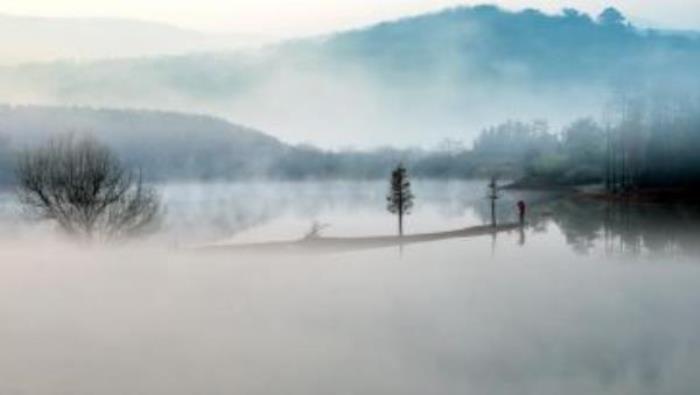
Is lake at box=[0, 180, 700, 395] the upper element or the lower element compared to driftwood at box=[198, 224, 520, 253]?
upper

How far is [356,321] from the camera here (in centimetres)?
3462

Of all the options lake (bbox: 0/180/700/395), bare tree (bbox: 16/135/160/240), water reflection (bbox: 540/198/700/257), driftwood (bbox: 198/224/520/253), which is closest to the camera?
lake (bbox: 0/180/700/395)

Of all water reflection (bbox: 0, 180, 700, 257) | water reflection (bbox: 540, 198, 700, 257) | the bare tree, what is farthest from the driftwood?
water reflection (bbox: 540, 198, 700, 257)

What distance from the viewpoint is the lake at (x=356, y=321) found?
25234 mm

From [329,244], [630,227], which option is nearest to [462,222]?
[630,227]

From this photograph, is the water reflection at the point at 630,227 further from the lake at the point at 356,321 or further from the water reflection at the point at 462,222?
the lake at the point at 356,321

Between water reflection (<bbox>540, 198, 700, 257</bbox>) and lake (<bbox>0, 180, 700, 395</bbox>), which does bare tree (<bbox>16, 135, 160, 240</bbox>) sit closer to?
lake (<bbox>0, 180, 700, 395</bbox>)

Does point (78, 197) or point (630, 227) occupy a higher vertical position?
point (78, 197)

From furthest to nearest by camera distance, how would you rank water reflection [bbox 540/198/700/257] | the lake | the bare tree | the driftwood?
1. the driftwood
2. water reflection [bbox 540/198/700/257]
3. the bare tree
4. the lake

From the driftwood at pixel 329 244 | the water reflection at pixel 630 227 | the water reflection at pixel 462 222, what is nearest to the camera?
the water reflection at pixel 630 227

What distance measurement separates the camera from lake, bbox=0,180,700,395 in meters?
25.2

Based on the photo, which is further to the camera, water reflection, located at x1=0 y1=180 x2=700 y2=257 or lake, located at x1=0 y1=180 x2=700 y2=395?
water reflection, located at x1=0 y1=180 x2=700 y2=257

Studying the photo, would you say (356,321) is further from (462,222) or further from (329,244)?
(462,222)

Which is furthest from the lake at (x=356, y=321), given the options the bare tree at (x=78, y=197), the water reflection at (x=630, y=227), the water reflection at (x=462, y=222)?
the water reflection at (x=462, y=222)
